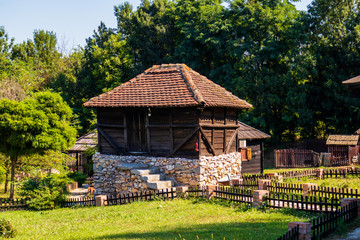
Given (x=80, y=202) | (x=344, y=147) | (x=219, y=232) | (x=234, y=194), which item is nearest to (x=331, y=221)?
(x=219, y=232)

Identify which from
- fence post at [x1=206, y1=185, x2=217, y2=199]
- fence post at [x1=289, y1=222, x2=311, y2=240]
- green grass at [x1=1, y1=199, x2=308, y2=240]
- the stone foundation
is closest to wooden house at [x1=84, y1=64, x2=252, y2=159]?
the stone foundation

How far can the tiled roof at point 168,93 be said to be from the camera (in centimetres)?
1734

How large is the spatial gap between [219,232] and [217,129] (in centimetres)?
927

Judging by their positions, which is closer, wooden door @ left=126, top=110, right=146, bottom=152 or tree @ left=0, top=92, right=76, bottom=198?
tree @ left=0, top=92, right=76, bottom=198

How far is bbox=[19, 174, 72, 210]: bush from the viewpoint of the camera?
1639cm

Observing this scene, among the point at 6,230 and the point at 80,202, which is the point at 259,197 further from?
the point at 80,202

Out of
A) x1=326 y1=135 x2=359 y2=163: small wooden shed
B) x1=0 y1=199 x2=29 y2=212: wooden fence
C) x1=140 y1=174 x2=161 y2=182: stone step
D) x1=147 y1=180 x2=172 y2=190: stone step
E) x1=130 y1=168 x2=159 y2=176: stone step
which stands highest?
x1=326 y1=135 x2=359 y2=163: small wooden shed

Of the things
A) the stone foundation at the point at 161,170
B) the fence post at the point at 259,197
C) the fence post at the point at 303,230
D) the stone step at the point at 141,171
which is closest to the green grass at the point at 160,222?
the fence post at the point at 259,197

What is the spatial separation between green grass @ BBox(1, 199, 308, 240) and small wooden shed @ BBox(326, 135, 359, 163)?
16.6 meters

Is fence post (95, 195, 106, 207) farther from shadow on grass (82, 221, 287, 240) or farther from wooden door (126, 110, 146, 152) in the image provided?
shadow on grass (82, 221, 287, 240)

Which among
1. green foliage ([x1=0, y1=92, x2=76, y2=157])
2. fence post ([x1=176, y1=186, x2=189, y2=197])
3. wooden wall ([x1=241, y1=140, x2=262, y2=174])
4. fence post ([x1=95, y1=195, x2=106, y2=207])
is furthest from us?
wooden wall ([x1=241, y1=140, x2=262, y2=174])

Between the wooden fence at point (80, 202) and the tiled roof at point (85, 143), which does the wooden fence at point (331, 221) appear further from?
the tiled roof at point (85, 143)

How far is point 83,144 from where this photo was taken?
26125mm

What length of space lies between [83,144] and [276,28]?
64.4 ft
